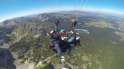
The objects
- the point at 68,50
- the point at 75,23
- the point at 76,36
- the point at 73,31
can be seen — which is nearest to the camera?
the point at 75,23

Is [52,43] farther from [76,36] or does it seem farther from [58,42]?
[76,36]

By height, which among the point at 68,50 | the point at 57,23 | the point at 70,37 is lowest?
the point at 68,50

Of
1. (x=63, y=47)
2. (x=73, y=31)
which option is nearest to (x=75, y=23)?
(x=73, y=31)

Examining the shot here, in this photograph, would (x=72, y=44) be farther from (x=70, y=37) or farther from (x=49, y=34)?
(x=49, y=34)

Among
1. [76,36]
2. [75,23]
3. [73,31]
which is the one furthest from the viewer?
[76,36]

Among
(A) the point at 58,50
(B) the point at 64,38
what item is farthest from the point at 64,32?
(A) the point at 58,50

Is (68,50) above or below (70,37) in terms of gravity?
below

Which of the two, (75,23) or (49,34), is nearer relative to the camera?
(75,23)

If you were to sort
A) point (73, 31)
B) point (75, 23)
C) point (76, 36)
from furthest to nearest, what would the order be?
point (76, 36) < point (73, 31) < point (75, 23)

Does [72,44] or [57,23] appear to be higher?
[57,23]
